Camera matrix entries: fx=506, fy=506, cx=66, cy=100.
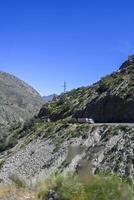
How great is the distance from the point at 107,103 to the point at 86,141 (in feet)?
58.9

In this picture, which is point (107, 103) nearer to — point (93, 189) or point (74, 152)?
point (74, 152)

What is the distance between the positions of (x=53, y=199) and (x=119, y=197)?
2.96 meters

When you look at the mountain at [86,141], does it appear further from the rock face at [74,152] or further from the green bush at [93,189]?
the green bush at [93,189]

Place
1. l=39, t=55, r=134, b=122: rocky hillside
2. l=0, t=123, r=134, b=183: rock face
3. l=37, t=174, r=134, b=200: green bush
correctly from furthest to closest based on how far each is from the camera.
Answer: l=39, t=55, r=134, b=122: rocky hillside, l=0, t=123, r=134, b=183: rock face, l=37, t=174, r=134, b=200: green bush

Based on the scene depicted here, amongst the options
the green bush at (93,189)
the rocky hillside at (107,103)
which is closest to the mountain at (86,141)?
the rocky hillside at (107,103)

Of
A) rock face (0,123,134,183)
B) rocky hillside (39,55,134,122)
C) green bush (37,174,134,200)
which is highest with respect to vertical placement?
rocky hillside (39,55,134,122)

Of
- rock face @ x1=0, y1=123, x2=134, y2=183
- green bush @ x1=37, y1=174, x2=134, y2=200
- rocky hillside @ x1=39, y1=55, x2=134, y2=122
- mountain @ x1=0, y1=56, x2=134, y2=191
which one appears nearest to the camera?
green bush @ x1=37, y1=174, x2=134, y2=200

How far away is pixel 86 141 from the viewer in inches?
2052

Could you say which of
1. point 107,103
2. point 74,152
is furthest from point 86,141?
point 107,103

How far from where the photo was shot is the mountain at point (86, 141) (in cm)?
4303

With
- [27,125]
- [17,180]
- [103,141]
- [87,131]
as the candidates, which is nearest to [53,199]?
[17,180]

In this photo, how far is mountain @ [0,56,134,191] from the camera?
141 feet

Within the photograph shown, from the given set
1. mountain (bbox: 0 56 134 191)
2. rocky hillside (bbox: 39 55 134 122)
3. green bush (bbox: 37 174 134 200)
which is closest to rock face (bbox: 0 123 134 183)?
mountain (bbox: 0 56 134 191)

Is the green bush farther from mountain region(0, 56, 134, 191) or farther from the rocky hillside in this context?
the rocky hillside
